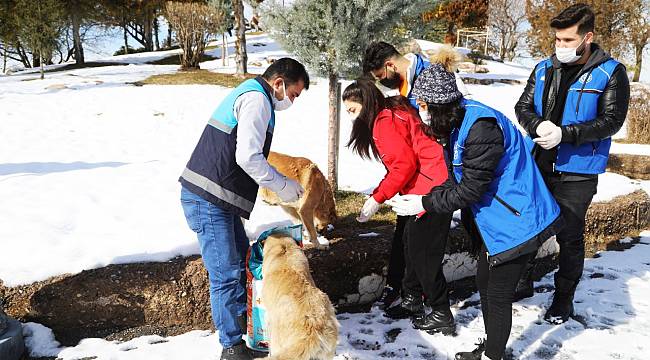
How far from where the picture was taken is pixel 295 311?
2.30 metres

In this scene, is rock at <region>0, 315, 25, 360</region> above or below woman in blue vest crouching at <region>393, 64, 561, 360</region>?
below

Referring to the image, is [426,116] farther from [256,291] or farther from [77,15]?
Answer: [77,15]

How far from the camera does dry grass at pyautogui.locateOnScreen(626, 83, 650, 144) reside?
1115 cm

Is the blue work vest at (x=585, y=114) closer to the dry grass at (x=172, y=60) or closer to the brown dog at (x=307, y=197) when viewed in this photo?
the brown dog at (x=307, y=197)

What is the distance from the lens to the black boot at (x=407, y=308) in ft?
11.8

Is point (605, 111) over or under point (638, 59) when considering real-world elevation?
under

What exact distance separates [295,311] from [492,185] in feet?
4.25

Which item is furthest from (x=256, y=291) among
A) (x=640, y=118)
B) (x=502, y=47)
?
(x=502, y=47)

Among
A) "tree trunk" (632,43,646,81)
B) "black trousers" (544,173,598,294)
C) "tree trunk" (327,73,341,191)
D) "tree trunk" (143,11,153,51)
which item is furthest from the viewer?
"tree trunk" (143,11,153,51)

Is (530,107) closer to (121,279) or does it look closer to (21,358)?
A: (121,279)

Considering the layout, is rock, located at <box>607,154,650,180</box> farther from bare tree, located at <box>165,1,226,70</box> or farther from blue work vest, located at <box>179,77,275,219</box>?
bare tree, located at <box>165,1,226,70</box>

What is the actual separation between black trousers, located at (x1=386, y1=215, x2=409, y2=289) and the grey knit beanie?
1.39m

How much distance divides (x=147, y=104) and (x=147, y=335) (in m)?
9.49

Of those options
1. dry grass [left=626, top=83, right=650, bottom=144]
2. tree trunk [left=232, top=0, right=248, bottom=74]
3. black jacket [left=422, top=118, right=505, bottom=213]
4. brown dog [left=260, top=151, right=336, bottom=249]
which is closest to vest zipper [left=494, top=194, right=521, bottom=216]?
black jacket [left=422, top=118, right=505, bottom=213]
